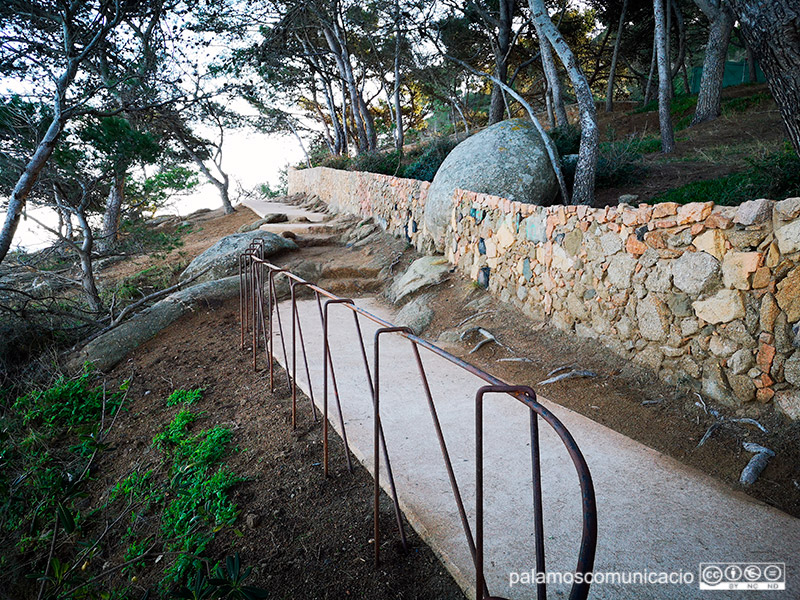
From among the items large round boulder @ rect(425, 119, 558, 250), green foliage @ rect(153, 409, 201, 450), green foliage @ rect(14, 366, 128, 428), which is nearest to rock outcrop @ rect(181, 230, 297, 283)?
large round boulder @ rect(425, 119, 558, 250)

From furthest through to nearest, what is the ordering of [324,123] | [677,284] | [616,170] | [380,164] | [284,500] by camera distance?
1. [324,123]
2. [380,164]
3. [616,170]
4. [677,284]
5. [284,500]

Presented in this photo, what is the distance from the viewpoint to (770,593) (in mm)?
1721

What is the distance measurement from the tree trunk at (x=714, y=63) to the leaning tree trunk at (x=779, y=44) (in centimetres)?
872

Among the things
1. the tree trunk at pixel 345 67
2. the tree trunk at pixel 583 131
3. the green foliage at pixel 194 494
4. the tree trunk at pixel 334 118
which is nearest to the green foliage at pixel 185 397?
the green foliage at pixel 194 494

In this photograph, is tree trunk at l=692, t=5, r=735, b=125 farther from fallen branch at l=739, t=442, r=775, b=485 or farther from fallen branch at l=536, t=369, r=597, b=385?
fallen branch at l=739, t=442, r=775, b=485

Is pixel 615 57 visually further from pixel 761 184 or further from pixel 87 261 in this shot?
pixel 87 261

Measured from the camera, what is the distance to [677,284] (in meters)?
3.15

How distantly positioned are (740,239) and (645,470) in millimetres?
1518

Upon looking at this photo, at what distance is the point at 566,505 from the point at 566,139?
7.02m

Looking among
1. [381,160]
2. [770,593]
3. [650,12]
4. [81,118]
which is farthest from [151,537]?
[650,12]

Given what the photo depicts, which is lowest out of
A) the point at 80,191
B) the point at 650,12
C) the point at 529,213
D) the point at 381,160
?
the point at 529,213

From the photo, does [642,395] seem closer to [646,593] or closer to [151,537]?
[646,593]

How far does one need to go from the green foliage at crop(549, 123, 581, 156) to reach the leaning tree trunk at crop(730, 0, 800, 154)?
4.41 metres

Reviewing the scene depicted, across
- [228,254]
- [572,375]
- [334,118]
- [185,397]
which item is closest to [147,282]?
[228,254]
